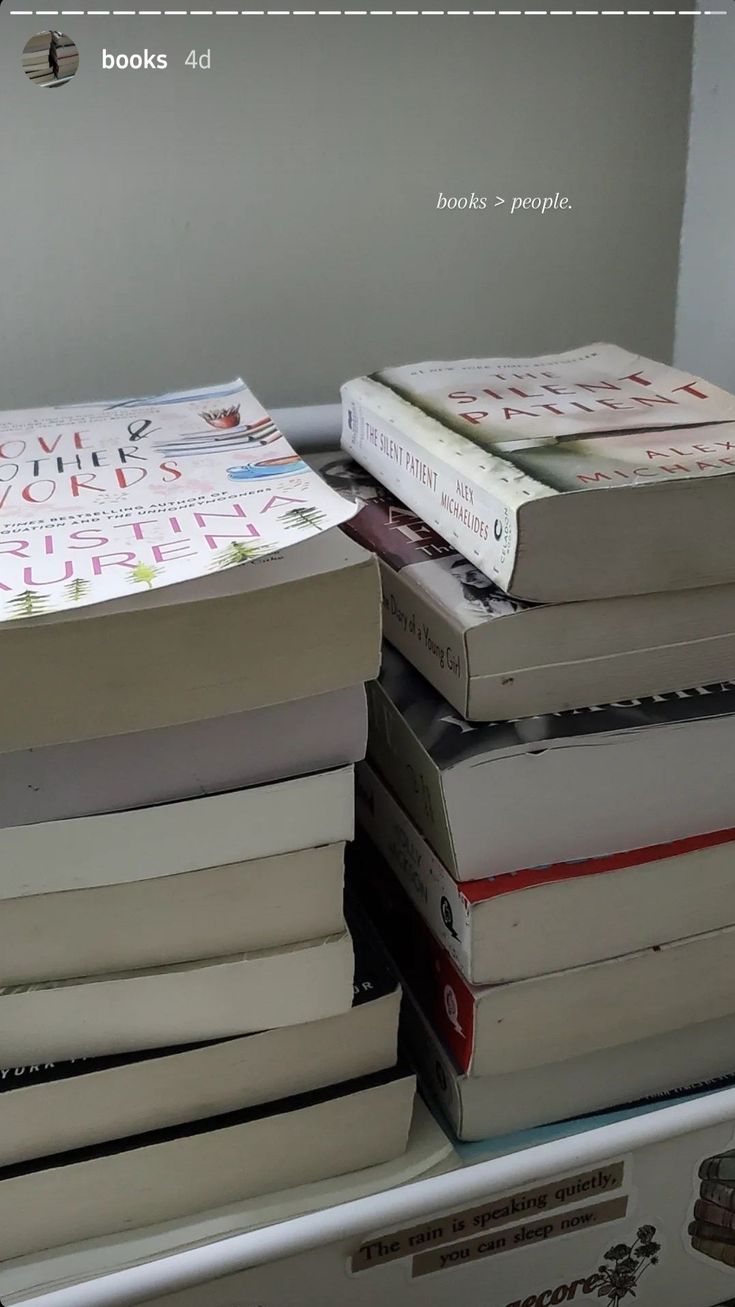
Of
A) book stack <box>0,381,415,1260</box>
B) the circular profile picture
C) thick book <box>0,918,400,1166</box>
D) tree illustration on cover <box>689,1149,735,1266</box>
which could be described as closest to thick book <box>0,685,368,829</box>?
book stack <box>0,381,415,1260</box>

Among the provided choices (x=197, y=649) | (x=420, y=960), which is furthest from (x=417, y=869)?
(x=197, y=649)

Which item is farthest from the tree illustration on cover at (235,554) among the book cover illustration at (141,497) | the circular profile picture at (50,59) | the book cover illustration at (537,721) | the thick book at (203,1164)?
the circular profile picture at (50,59)

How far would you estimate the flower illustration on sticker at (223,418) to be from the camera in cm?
52

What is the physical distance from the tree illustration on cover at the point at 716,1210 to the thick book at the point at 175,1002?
212mm

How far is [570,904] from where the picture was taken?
17.6 inches

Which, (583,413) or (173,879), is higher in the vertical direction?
(583,413)

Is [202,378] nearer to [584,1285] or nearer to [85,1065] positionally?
[85,1065]

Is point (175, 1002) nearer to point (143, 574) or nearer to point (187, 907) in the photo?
point (187, 907)

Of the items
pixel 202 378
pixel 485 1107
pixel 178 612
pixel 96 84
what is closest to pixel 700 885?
pixel 485 1107

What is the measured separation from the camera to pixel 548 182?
2.17 ft

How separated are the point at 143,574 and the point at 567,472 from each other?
17cm

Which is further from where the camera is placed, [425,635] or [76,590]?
[425,635]

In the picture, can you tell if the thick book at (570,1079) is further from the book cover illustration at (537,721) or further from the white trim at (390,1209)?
the book cover illustration at (537,721)

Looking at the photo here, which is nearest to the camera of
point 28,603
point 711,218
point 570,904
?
point 28,603
